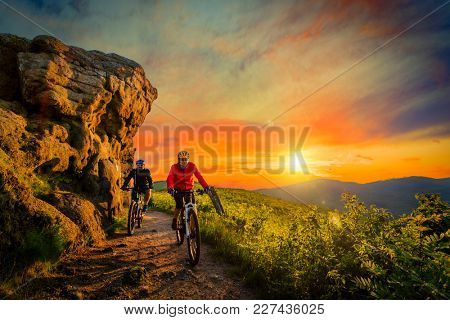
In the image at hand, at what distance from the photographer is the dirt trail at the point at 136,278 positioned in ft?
18.3

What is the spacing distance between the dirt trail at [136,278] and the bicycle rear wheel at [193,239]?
0.26 m

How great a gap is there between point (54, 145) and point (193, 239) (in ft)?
22.8

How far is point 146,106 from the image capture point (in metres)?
27.8

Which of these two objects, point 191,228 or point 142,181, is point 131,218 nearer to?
point 142,181

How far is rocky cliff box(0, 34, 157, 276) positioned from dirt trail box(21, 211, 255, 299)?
0.71m

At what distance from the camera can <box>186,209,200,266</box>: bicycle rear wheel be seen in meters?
7.32

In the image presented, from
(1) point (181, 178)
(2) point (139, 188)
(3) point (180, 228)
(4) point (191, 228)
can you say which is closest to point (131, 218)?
(2) point (139, 188)

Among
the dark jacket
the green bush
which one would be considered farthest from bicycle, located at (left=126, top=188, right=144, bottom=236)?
the green bush

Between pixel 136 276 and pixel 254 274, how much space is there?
2736 millimetres

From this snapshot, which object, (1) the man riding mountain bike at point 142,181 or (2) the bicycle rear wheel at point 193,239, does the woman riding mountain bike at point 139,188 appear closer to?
(1) the man riding mountain bike at point 142,181

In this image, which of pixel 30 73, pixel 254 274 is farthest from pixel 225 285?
pixel 30 73

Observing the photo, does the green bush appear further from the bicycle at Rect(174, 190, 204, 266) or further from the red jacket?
the red jacket

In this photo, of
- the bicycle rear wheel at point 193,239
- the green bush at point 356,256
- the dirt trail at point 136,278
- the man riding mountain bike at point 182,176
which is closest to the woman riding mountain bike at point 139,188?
the dirt trail at point 136,278

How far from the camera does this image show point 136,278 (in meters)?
6.16
